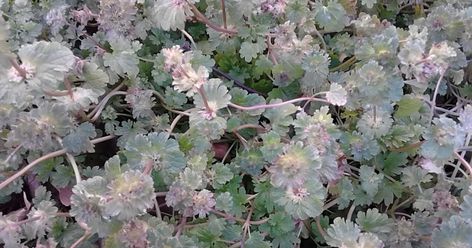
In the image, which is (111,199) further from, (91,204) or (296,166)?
(296,166)

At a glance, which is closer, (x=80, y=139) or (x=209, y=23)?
(x=80, y=139)

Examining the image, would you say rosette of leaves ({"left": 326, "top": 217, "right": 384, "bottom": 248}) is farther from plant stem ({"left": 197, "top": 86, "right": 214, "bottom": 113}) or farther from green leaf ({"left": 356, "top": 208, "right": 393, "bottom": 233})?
plant stem ({"left": 197, "top": 86, "right": 214, "bottom": 113})

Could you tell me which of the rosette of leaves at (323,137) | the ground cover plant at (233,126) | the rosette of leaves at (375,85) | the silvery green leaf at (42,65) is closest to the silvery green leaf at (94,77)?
the ground cover plant at (233,126)

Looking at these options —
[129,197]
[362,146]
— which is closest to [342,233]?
[362,146]

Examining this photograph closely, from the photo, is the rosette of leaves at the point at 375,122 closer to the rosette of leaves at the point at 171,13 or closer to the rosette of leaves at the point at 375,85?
the rosette of leaves at the point at 375,85

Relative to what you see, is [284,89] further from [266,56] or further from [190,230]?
[190,230]

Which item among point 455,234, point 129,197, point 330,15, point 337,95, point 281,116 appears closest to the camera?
point 129,197

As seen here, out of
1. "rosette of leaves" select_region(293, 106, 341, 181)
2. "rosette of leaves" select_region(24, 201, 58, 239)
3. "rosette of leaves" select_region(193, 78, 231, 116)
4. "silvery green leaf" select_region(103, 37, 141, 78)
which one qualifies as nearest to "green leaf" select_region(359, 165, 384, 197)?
"rosette of leaves" select_region(293, 106, 341, 181)

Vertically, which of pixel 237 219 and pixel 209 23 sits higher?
pixel 209 23
